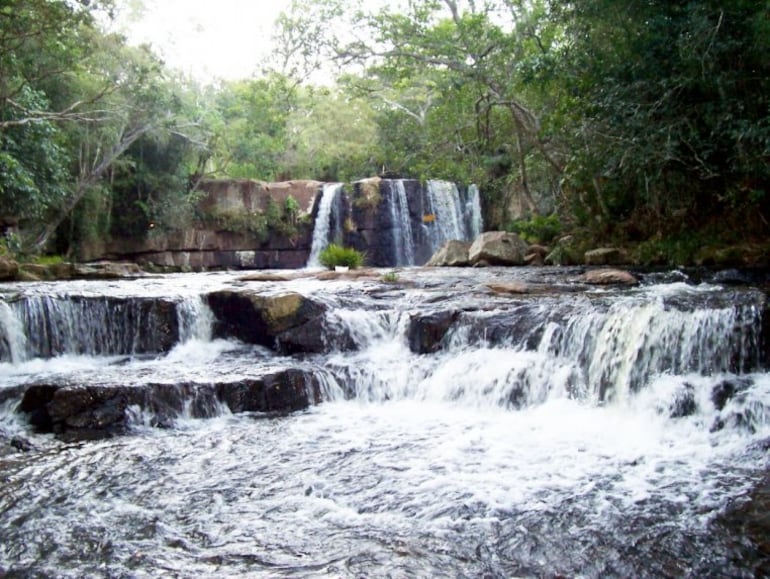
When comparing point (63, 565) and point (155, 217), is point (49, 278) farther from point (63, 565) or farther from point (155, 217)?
point (63, 565)

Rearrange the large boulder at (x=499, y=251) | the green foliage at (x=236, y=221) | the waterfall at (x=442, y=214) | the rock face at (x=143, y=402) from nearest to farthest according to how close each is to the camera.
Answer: the rock face at (x=143, y=402) → the large boulder at (x=499, y=251) → the waterfall at (x=442, y=214) → the green foliage at (x=236, y=221)

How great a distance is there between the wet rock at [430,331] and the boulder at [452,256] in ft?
23.4

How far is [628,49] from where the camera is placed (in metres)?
10.2

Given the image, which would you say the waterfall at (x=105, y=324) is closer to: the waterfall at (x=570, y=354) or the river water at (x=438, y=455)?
the river water at (x=438, y=455)

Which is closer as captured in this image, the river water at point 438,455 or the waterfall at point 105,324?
the river water at point 438,455

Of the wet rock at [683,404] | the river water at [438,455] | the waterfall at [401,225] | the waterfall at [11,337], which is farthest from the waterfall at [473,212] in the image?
the wet rock at [683,404]

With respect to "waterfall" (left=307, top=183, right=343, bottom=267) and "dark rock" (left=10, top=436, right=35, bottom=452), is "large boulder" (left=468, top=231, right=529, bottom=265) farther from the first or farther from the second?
"dark rock" (left=10, top=436, right=35, bottom=452)

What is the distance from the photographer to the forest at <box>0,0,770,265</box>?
9.52 metres

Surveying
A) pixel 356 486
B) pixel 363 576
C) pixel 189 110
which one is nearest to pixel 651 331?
pixel 356 486

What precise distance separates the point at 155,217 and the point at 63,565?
695 inches

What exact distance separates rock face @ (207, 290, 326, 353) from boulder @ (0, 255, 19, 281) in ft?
18.2

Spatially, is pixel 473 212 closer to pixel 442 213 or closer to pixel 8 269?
pixel 442 213

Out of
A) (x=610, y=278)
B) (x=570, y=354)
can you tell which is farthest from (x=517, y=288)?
(x=570, y=354)

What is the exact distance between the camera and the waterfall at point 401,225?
20344 millimetres
